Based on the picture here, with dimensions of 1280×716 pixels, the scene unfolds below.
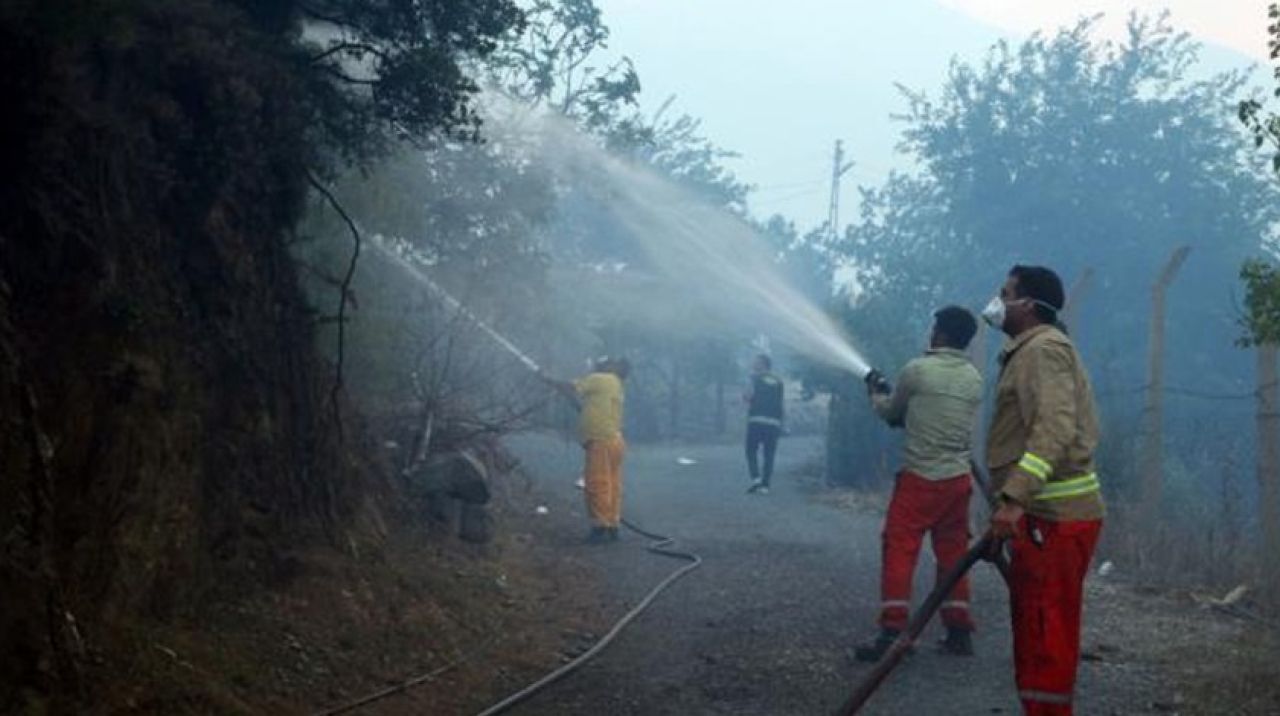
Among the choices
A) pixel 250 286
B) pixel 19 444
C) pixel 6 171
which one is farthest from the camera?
pixel 250 286

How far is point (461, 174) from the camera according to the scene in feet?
51.9

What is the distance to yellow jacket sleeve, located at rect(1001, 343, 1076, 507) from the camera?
17.4 ft

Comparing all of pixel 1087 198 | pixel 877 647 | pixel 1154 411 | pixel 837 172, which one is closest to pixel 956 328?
pixel 877 647

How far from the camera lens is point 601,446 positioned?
520 inches

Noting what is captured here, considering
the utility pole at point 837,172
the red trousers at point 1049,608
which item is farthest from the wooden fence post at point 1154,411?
the utility pole at point 837,172

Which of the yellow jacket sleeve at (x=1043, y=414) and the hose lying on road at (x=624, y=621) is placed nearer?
the yellow jacket sleeve at (x=1043, y=414)

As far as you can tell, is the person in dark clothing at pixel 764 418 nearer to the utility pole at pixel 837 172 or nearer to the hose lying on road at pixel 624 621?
the hose lying on road at pixel 624 621

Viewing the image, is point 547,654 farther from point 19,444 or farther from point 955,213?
point 955,213

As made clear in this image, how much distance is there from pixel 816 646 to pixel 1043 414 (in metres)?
3.03

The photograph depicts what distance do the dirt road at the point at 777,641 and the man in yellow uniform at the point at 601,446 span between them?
34 centimetres

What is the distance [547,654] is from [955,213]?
72.4 ft

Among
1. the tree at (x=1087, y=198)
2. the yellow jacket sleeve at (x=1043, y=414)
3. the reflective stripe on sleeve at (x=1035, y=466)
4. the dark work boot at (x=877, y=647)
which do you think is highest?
the tree at (x=1087, y=198)

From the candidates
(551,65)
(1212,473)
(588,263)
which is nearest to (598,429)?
(551,65)

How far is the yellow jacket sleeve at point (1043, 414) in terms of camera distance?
530 centimetres
